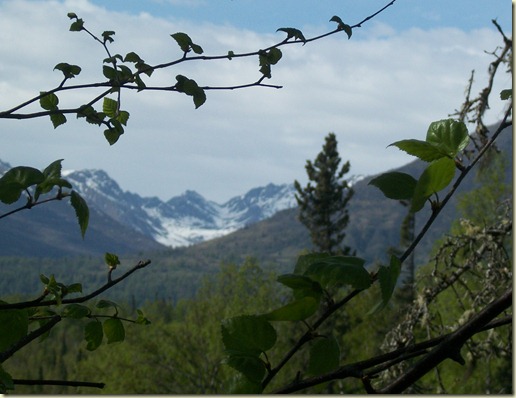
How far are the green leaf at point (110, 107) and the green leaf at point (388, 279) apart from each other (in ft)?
2.35

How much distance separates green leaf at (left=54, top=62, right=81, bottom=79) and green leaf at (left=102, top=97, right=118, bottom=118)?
0.33 feet

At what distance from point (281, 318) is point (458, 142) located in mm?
205

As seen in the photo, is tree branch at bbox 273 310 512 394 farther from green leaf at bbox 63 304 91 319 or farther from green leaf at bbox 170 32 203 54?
green leaf at bbox 170 32 203 54

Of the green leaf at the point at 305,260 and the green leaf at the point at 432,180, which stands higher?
the green leaf at the point at 432,180

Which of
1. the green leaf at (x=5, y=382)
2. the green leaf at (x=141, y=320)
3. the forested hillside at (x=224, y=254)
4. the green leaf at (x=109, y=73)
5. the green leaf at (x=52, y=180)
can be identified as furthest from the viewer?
the forested hillside at (x=224, y=254)

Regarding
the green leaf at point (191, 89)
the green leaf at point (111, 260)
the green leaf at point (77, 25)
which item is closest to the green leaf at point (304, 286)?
the green leaf at point (111, 260)

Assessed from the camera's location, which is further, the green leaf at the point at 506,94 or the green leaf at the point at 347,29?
the green leaf at the point at 347,29

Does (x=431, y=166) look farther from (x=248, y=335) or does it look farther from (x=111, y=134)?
(x=111, y=134)

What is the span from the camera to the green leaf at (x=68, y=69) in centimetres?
99

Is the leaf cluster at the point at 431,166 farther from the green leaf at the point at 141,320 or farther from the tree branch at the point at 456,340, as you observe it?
the green leaf at the point at 141,320

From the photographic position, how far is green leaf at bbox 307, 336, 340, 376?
50 cm

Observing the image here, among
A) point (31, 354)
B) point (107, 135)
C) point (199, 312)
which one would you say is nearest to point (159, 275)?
point (31, 354)

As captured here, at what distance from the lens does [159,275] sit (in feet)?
514

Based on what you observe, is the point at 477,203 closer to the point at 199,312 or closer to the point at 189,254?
the point at 199,312
